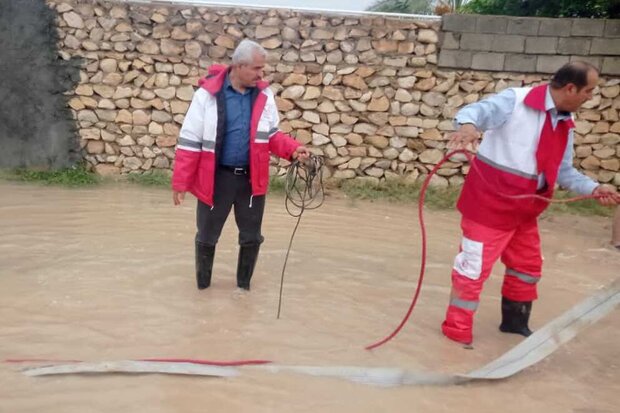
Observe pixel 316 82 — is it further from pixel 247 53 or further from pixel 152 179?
pixel 247 53

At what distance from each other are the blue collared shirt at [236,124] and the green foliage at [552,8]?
672 centimetres

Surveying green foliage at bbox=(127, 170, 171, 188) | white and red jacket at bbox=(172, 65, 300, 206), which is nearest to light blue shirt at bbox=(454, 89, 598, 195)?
white and red jacket at bbox=(172, 65, 300, 206)

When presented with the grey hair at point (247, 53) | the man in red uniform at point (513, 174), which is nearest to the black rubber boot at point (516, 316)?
the man in red uniform at point (513, 174)

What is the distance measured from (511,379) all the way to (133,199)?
5.48 metres

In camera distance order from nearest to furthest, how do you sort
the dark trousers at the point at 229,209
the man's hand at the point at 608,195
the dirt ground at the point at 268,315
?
the dirt ground at the point at 268,315 < the man's hand at the point at 608,195 < the dark trousers at the point at 229,209

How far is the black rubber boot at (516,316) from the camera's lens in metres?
4.17

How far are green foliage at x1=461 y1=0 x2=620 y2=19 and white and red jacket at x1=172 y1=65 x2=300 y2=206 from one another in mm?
6631

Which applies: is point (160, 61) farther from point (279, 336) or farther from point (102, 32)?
point (279, 336)

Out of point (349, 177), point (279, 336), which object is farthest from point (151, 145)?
point (279, 336)

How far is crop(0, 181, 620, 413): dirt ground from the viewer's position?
3.18 metres

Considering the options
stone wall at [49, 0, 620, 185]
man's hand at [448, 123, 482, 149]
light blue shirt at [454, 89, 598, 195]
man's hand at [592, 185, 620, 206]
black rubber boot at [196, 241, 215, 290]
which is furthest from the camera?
stone wall at [49, 0, 620, 185]

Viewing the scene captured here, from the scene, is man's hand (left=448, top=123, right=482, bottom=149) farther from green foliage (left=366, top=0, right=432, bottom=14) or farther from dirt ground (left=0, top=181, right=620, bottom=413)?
green foliage (left=366, top=0, right=432, bottom=14)

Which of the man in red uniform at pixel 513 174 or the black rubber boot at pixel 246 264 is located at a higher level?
the man in red uniform at pixel 513 174

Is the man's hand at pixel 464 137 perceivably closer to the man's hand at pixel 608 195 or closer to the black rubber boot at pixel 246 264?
the man's hand at pixel 608 195
